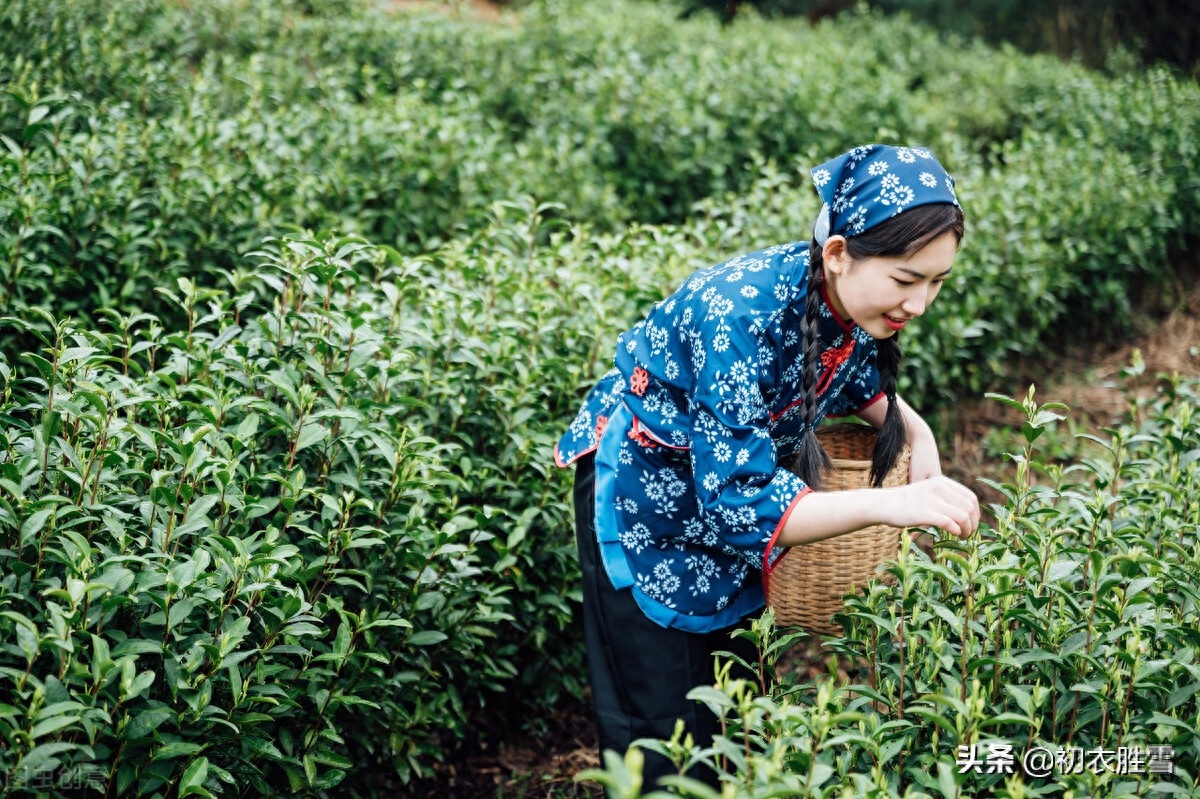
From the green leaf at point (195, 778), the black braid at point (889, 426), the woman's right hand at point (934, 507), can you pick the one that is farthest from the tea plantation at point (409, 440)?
the black braid at point (889, 426)

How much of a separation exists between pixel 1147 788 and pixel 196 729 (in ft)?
5.30

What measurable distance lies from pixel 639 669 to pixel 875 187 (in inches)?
41.6

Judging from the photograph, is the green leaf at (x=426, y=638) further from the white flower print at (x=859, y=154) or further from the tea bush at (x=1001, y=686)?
the white flower print at (x=859, y=154)

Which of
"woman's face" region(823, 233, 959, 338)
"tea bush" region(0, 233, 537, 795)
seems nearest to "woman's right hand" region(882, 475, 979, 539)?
"woman's face" region(823, 233, 959, 338)

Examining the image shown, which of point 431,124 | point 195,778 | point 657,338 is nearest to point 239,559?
point 195,778

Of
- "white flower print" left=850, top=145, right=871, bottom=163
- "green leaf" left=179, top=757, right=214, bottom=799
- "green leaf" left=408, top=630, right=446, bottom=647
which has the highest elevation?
"white flower print" left=850, top=145, right=871, bottom=163

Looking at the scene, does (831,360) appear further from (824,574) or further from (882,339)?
(824,574)

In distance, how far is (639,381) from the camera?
2.15 meters

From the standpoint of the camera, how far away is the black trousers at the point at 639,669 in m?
2.18

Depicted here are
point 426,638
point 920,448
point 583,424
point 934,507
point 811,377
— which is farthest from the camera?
point 426,638

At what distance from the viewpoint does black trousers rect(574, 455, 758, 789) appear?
2.18m

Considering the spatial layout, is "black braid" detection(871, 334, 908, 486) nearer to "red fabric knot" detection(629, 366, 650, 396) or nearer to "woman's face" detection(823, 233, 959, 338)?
"woman's face" detection(823, 233, 959, 338)

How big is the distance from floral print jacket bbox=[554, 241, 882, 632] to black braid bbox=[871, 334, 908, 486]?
41mm

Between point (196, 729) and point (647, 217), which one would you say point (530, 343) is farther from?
point (647, 217)
